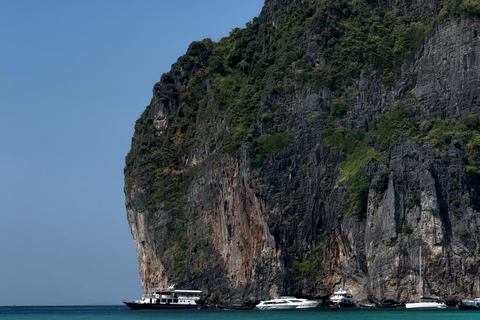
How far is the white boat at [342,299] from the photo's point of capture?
351ft

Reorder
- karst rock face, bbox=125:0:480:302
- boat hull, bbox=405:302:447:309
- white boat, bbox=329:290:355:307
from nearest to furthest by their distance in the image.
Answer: boat hull, bbox=405:302:447:309 < karst rock face, bbox=125:0:480:302 < white boat, bbox=329:290:355:307

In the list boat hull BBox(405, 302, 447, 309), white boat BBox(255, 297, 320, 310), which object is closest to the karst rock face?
boat hull BBox(405, 302, 447, 309)

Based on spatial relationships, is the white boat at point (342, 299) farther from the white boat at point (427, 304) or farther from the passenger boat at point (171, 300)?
the passenger boat at point (171, 300)

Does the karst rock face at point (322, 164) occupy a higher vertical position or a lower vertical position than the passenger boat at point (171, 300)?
higher

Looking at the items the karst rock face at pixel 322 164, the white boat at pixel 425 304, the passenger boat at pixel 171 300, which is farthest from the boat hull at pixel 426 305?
the passenger boat at pixel 171 300

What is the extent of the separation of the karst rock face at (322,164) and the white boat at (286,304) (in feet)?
16.9

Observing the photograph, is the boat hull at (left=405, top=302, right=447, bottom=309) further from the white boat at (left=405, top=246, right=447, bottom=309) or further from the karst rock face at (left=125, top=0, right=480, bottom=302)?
the karst rock face at (left=125, top=0, right=480, bottom=302)

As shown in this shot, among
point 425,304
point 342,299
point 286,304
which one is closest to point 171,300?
point 286,304

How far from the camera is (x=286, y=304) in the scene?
109812 mm

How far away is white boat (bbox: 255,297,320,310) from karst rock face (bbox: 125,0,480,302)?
5.16 metres

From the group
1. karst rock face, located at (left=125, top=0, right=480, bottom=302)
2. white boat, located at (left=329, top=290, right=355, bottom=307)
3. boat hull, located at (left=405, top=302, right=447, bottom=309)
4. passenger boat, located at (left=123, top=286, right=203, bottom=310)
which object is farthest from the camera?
passenger boat, located at (left=123, top=286, right=203, bottom=310)

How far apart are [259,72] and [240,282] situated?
30.1m

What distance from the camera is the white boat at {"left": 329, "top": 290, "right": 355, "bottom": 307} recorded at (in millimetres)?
107100

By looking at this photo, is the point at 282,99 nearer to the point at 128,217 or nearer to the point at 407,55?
the point at 407,55
